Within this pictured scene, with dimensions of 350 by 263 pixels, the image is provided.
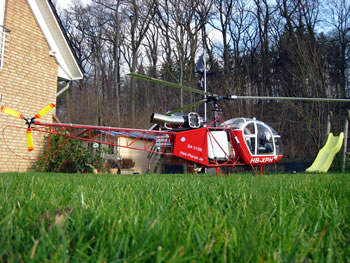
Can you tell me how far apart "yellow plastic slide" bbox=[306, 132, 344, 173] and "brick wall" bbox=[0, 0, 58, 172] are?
33.2ft

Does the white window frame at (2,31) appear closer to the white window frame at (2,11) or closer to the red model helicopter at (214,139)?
the white window frame at (2,11)

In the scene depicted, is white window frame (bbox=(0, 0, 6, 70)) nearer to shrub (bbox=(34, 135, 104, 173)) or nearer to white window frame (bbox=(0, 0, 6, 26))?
white window frame (bbox=(0, 0, 6, 26))

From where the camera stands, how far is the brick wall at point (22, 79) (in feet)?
31.1

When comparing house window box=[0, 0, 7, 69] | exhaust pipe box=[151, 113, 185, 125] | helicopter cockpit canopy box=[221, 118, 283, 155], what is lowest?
helicopter cockpit canopy box=[221, 118, 283, 155]

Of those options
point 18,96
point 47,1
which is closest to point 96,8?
point 47,1

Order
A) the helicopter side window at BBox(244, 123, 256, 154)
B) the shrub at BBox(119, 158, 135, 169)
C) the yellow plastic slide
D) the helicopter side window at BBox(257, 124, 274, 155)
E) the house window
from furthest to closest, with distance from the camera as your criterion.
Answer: the shrub at BBox(119, 158, 135, 169) < the yellow plastic slide < the house window < the helicopter side window at BBox(257, 124, 274, 155) < the helicopter side window at BBox(244, 123, 256, 154)

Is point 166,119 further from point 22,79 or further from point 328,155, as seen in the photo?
point 328,155

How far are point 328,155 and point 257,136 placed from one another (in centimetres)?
544

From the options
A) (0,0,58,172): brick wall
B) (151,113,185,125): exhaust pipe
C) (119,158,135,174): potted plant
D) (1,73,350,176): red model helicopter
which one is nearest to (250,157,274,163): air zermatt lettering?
(1,73,350,176): red model helicopter

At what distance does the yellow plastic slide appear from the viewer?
10969 mm

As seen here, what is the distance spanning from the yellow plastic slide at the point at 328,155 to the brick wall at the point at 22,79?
33.2ft

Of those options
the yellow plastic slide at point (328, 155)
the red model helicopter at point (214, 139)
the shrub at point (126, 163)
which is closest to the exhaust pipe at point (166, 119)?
the red model helicopter at point (214, 139)

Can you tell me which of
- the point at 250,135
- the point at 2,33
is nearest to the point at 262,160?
the point at 250,135

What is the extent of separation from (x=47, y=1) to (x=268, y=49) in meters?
18.0
